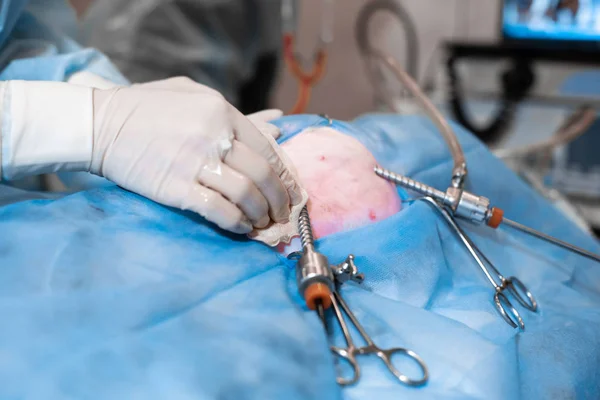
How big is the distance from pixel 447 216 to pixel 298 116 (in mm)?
285

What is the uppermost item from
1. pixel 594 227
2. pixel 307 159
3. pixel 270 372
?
pixel 307 159

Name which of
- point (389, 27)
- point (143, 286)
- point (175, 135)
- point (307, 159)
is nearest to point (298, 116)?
point (307, 159)

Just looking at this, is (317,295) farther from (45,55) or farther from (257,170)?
(45,55)

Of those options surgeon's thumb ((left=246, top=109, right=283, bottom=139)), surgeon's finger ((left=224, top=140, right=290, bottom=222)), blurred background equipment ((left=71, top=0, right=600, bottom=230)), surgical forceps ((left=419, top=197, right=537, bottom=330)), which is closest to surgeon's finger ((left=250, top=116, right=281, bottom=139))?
surgeon's thumb ((left=246, top=109, right=283, bottom=139))

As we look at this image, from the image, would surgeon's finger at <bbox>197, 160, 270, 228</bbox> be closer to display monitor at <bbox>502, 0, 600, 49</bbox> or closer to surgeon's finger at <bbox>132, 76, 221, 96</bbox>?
surgeon's finger at <bbox>132, 76, 221, 96</bbox>

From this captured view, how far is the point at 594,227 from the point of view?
2.19 meters

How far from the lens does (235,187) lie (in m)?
0.71

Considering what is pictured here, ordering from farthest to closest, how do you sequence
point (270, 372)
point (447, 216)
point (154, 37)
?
point (154, 37), point (447, 216), point (270, 372)

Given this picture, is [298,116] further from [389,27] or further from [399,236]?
[389,27]

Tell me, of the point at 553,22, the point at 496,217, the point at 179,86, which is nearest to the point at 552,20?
the point at 553,22

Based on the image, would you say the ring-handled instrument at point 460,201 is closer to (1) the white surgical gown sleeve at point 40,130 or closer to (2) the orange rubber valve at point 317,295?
(2) the orange rubber valve at point 317,295

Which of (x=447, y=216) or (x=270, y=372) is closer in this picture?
(x=270, y=372)

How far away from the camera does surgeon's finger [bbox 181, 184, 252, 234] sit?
70 centimetres

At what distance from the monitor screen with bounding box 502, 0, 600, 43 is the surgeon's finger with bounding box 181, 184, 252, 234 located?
2.00 metres
